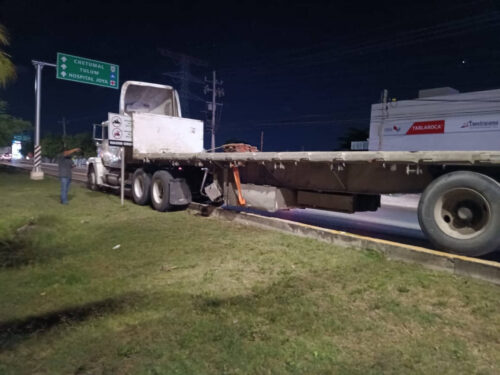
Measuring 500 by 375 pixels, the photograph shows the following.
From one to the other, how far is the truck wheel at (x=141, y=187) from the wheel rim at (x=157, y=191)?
0.27 m

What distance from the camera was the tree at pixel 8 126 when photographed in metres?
22.2

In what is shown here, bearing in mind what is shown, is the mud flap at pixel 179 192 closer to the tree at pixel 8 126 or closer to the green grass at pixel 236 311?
the green grass at pixel 236 311

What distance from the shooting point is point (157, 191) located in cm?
978

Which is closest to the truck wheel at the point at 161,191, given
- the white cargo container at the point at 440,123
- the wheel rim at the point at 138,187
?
the wheel rim at the point at 138,187

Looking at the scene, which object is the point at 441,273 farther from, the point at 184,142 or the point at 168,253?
the point at 184,142

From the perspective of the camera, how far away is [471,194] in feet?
15.0

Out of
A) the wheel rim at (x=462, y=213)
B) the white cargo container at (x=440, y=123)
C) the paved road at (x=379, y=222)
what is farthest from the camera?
the white cargo container at (x=440, y=123)

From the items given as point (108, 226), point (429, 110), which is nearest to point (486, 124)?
point (429, 110)

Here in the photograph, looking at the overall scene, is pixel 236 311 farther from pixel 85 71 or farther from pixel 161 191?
pixel 85 71

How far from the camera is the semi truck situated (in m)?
4.60

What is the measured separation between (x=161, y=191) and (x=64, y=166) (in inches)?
141

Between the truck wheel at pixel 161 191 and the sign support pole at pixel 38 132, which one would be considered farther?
the sign support pole at pixel 38 132

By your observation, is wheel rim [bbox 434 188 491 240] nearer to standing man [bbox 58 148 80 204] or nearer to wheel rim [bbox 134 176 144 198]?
wheel rim [bbox 134 176 144 198]

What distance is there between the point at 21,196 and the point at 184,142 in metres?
6.10
